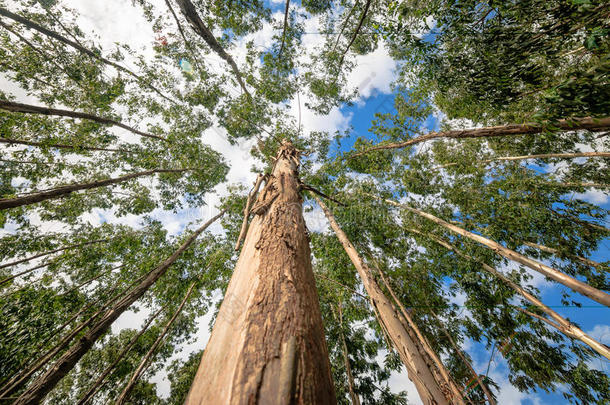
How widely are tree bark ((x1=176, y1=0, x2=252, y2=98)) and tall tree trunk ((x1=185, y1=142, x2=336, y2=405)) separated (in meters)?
7.93

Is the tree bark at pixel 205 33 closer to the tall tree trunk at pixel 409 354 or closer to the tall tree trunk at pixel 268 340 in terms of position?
the tall tree trunk at pixel 268 340

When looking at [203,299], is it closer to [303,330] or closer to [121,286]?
[121,286]

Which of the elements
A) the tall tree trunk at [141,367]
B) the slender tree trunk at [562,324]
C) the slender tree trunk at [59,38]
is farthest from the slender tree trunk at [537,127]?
the slender tree trunk at [59,38]

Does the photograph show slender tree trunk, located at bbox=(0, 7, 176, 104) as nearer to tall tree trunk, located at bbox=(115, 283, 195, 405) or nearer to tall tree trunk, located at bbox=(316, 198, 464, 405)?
tall tree trunk, located at bbox=(115, 283, 195, 405)

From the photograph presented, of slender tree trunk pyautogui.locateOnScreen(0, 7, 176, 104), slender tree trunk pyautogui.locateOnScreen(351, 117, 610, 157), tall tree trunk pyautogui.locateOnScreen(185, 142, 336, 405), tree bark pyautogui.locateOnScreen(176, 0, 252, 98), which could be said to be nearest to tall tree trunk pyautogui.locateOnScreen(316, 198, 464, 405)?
tall tree trunk pyautogui.locateOnScreen(185, 142, 336, 405)

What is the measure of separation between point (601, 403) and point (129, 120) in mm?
16370

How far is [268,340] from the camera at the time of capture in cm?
67

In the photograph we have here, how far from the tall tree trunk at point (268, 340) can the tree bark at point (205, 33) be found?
26.0 feet

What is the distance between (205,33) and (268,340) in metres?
8.90

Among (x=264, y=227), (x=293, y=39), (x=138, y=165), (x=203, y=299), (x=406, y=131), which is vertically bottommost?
(x=264, y=227)

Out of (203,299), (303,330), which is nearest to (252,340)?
(303,330)

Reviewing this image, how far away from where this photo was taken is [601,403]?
520cm

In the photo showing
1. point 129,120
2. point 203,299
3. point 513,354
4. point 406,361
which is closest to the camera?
point 406,361

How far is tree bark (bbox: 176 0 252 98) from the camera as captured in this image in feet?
18.8
